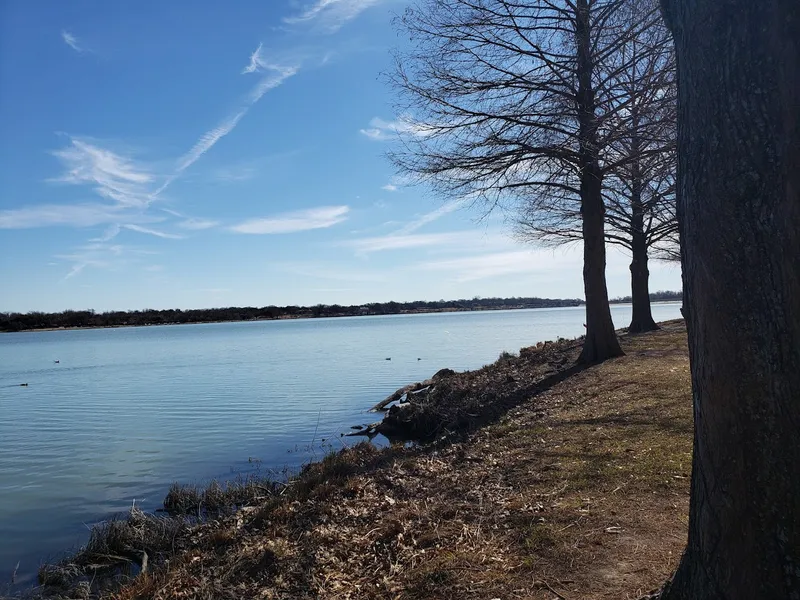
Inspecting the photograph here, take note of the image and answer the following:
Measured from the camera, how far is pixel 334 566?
5.55 metres

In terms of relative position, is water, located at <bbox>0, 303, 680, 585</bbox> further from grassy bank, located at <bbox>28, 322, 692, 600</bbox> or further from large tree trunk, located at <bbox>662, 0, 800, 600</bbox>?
large tree trunk, located at <bbox>662, 0, 800, 600</bbox>

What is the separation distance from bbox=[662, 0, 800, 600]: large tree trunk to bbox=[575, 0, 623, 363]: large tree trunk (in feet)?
34.9

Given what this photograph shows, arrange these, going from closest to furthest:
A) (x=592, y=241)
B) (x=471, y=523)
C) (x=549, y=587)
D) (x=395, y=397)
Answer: (x=549, y=587)
(x=471, y=523)
(x=592, y=241)
(x=395, y=397)

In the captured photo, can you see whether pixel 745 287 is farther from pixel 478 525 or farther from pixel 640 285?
pixel 640 285

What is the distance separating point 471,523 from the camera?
237 inches

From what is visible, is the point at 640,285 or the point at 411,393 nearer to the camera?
the point at 411,393

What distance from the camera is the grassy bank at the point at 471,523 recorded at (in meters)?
4.84

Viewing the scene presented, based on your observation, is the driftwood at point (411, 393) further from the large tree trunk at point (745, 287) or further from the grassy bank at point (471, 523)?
the large tree trunk at point (745, 287)

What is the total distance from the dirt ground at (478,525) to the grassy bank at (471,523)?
0.06 feet

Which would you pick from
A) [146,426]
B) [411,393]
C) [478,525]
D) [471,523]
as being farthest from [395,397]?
[478,525]

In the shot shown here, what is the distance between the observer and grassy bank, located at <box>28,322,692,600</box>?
4.84 m

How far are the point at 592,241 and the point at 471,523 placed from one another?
1071 cm

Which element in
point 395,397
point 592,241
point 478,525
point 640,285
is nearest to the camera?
point 478,525

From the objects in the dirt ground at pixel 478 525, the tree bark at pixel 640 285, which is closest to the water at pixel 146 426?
the dirt ground at pixel 478 525
